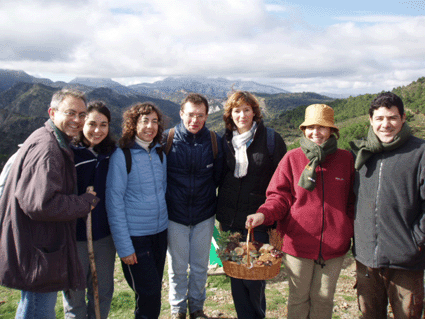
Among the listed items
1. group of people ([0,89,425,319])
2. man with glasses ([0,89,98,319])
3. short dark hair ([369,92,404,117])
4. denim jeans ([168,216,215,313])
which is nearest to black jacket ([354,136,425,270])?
group of people ([0,89,425,319])

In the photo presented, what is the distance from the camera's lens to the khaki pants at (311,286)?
11.7 feet

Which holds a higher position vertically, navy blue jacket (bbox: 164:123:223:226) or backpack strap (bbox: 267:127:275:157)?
backpack strap (bbox: 267:127:275:157)

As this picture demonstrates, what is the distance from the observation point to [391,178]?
328cm

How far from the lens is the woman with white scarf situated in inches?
167

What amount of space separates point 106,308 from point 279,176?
2.84 m

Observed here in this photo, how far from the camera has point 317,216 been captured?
357 cm

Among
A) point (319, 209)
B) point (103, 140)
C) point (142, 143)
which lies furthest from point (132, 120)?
point (319, 209)

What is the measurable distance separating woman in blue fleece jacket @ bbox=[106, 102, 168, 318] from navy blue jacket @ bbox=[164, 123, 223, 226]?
0.21 metres

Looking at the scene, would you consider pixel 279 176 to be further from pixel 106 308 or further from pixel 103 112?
pixel 106 308

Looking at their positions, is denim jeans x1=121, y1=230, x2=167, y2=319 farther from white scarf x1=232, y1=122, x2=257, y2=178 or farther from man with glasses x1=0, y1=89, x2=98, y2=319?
white scarf x1=232, y1=122, x2=257, y2=178

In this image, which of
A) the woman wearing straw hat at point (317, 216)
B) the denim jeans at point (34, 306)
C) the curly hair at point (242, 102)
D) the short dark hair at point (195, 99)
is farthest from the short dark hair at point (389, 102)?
the denim jeans at point (34, 306)

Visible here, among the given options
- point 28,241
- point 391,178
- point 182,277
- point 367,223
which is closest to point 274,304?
point 182,277

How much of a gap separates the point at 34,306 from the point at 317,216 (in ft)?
10.4

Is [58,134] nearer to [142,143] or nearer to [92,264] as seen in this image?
[142,143]
